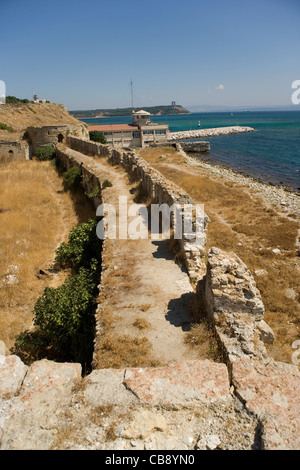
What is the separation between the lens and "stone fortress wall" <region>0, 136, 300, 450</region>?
336cm

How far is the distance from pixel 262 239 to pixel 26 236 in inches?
430

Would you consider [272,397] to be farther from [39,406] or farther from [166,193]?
[166,193]

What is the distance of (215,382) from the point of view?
150 inches

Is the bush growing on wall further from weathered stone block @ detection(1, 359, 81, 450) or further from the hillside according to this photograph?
the hillside

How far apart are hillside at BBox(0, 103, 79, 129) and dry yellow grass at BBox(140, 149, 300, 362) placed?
26.3 metres

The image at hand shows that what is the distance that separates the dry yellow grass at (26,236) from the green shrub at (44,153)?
5.11 meters

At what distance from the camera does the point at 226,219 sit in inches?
698

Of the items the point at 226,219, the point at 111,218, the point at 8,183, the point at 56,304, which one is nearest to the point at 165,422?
the point at 56,304

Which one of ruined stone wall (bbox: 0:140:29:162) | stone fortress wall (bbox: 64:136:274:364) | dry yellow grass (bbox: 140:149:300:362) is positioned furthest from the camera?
ruined stone wall (bbox: 0:140:29:162)

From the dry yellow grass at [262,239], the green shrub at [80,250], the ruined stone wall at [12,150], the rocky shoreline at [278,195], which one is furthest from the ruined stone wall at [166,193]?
the rocky shoreline at [278,195]


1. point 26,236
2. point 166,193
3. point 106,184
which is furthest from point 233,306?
point 106,184

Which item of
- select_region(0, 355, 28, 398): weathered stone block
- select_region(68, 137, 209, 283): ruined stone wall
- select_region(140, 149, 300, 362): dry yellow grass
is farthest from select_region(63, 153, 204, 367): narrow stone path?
select_region(140, 149, 300, 362): dry yellow grass

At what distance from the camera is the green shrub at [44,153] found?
91.2 feet
